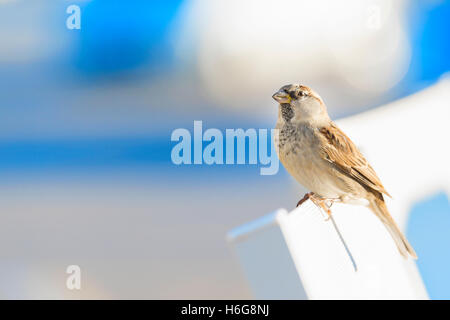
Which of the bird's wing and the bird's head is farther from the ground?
the bird's head

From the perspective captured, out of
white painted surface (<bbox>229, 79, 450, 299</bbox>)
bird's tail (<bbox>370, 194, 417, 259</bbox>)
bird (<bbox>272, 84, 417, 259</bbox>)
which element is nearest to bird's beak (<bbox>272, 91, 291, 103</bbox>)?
bird (<bbox>272, 84, 417, 259</bbox>)

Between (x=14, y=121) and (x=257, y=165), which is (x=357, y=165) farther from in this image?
(x=14, y=121)

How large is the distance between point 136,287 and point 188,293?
214mm

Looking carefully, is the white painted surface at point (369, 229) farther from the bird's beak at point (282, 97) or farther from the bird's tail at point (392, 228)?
the bird's beak at point (282, 97)

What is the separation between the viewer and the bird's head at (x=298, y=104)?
51.0 inches

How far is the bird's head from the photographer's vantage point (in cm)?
130

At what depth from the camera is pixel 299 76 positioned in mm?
5070

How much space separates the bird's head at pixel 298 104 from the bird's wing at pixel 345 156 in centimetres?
4

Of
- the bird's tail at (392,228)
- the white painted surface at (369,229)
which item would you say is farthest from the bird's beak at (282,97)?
the bird's tail at (392,228)

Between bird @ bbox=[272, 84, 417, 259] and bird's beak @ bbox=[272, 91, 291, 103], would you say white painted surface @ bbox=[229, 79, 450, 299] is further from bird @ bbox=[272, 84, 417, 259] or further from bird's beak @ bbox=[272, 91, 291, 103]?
bird's beak @ bbox=[272, 91, 291, 103]

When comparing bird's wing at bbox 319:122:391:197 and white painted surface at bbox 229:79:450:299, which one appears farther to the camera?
bird's wing at bbox 319:122:391:197

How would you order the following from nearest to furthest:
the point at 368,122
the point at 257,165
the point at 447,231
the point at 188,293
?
the point at 447,231
the point at 368,122
the point at 188,293
the point at 257,165

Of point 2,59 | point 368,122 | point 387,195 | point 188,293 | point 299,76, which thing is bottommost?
point 188,293

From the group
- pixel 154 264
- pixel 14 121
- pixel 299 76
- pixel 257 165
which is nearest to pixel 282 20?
pixel 299 76
